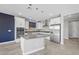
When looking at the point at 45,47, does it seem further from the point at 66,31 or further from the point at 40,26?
the point at 66,31

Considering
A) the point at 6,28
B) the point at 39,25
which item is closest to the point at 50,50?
the point at 39,25

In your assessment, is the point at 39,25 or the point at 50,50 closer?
the point at 39,25

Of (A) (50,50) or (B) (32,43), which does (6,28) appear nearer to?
(B) (32,43)

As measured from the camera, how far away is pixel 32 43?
344 cm

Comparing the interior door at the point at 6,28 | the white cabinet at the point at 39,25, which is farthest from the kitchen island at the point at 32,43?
the interior door at the point at 6,28

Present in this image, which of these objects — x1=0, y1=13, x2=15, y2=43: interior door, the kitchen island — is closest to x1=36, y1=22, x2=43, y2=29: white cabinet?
the kitchen island

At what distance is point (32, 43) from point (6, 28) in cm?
248

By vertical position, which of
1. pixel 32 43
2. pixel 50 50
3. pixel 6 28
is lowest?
pixel 50 50

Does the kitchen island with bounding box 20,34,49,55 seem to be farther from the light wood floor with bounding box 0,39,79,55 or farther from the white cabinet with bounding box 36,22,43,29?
the white cabinet with bounding box 36,22,43,29

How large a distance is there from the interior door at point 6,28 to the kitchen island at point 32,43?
1900mm

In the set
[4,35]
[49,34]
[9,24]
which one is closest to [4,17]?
[9,24]

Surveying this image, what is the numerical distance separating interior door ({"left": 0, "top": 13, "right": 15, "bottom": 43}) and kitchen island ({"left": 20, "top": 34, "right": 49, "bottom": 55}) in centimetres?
190
